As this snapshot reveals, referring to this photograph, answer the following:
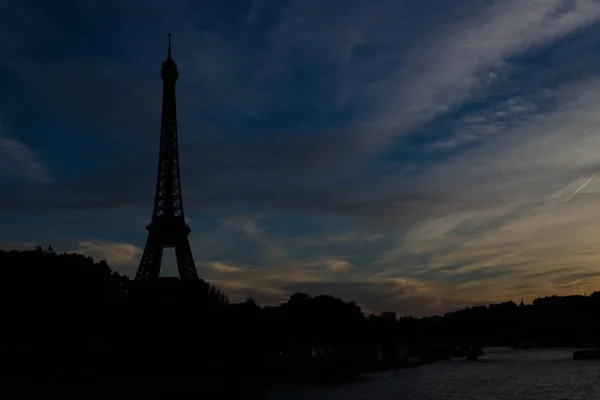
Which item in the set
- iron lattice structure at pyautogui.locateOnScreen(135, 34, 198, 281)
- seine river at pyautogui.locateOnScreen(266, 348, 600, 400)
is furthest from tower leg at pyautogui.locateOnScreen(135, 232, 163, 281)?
seine river at pyautogui.locateOnScreen(266, 348, 600, 400)

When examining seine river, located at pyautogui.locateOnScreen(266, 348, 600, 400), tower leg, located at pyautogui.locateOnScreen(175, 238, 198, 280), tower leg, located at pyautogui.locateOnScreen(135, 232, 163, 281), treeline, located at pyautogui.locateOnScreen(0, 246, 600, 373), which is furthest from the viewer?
tower leg, located at pyautogui.locateOnScreen(175, 238, 198, 280)

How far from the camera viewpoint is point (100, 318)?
46.1 metres

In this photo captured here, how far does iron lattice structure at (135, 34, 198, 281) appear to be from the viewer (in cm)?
6875

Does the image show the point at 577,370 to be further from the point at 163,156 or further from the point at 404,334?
the point at 404,334

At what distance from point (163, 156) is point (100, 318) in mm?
29137

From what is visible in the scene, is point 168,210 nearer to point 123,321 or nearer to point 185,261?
point 185,261

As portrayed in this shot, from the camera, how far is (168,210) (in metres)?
71.3

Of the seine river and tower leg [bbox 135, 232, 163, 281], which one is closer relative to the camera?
the seine river

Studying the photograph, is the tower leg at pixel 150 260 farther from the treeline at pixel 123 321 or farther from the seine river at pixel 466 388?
the seine river at pixel 466 388

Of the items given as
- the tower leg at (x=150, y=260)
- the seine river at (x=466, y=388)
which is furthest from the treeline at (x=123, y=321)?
the seine river at (x=466, y=388)

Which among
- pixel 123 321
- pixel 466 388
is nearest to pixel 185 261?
pixel 123 321

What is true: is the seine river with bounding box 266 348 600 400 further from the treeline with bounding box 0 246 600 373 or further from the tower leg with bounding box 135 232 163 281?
the tower leg with bounding box 135 232 163 281

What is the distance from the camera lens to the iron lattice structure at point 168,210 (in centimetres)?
6875

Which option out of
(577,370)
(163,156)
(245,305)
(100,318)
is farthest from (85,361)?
(577,370)
